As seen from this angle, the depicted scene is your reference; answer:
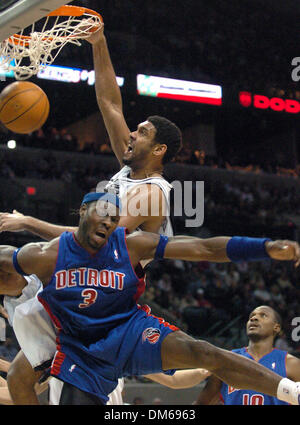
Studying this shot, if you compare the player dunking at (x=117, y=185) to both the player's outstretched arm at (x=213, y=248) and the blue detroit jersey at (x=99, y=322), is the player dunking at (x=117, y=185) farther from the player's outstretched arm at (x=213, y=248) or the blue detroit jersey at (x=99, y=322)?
the player's outstretched arm at (x=213, y=248)

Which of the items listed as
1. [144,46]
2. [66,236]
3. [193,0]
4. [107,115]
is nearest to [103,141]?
[144,46]

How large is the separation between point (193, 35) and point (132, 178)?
13.4m

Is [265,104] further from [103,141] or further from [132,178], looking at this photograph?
[132,178]

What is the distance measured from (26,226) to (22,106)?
40.7 inches

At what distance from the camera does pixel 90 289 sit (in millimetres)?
3350

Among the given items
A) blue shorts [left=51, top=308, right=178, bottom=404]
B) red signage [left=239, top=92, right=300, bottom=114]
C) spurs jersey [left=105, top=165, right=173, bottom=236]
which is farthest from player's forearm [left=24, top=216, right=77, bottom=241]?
red signage [left=239, top=92, right=300, bottom=114]

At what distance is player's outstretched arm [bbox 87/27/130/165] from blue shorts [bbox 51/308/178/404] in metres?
1.60

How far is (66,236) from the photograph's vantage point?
3504 mm

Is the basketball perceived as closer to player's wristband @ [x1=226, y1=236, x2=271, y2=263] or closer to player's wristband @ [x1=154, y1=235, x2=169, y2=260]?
player's wristband @ [x1=154, y1=235, x2=169, y2=260]

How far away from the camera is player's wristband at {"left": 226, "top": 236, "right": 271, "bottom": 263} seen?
3.07 meters

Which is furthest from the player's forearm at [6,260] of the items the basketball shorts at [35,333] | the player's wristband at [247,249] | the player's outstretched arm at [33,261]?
the player's wristband at [247,249]

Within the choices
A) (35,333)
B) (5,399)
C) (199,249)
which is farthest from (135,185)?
(5,399)

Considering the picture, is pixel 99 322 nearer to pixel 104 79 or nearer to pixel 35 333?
pixel 35 333

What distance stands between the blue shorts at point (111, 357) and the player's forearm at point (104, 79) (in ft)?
6.27
